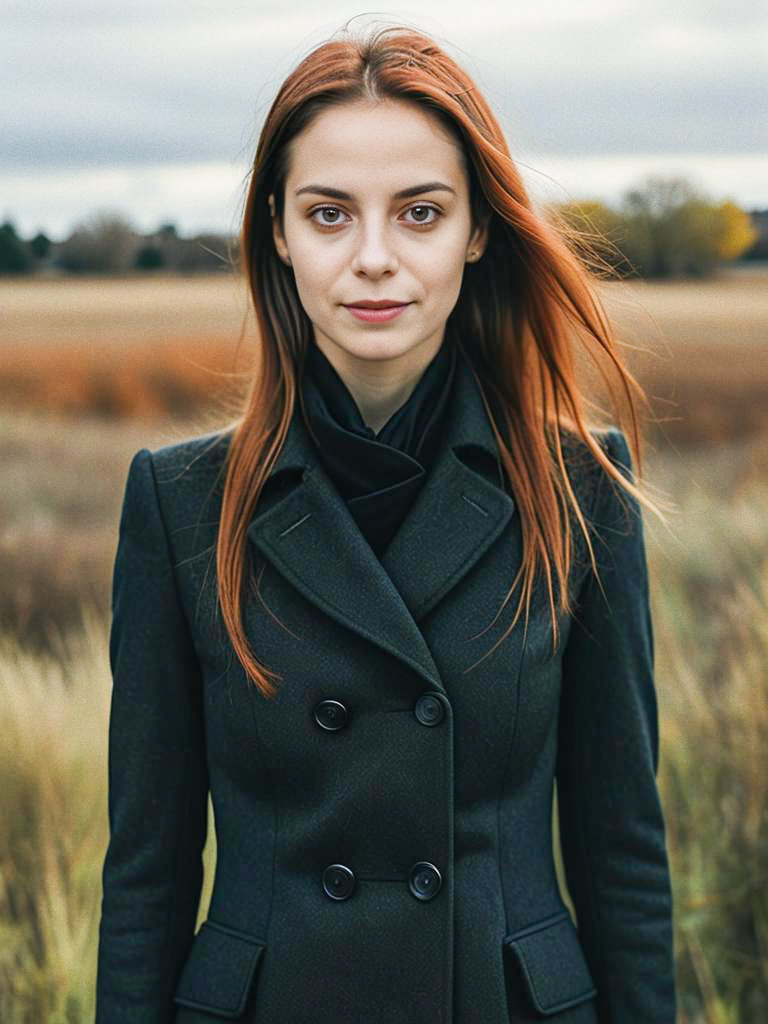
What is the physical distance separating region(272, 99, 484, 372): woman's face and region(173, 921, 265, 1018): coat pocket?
714 millimetres

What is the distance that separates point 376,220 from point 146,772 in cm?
72

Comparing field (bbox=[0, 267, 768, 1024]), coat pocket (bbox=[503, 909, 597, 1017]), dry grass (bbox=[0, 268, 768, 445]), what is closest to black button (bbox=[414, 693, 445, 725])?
coat pocket (bbox=[503, 909, 597, 1017])

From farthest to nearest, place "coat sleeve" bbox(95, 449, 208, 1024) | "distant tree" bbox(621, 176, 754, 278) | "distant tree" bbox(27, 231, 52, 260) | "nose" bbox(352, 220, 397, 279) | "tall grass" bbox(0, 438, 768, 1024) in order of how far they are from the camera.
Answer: "distant tree" bbox(621, 176, 754, 278) < "distant tree" bbox(27, 231, 52, 260) < "tall grass" bbox(0, 438, 768, 1024) < "coat sleeve" bbox(95, 449, 208, 1024) < "nose" bbox(352, 220, 397, 279)

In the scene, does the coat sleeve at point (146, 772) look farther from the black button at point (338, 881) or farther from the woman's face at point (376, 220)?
the woman's face at point (376, 220)

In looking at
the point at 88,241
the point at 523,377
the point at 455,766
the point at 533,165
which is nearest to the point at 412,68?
the point at 533,165

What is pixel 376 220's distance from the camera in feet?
4.58

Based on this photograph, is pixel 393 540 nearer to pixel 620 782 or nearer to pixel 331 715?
pixel 331 715

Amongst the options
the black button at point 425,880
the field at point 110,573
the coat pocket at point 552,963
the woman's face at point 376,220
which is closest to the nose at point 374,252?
the woman's face at point 376,220

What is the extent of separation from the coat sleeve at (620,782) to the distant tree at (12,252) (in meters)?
1.92

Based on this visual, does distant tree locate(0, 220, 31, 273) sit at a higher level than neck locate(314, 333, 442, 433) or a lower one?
higher

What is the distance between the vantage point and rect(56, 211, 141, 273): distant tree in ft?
9.85

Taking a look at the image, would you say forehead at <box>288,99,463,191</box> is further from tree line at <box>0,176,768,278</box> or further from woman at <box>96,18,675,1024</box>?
tree line at <box>0,176,768,278</box>

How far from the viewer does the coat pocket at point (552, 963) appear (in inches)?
57.1

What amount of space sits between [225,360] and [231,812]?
6.08 feet
